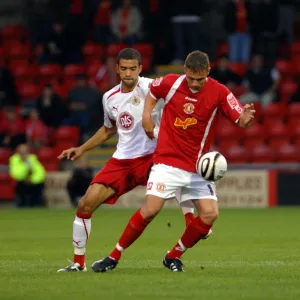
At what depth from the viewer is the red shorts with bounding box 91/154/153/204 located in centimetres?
1002

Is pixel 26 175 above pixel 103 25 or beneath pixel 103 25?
beneath

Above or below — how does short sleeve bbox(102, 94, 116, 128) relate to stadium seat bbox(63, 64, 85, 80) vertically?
above

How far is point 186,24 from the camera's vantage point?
76.7ft

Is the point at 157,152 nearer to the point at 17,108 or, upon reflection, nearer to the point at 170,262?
the point at 170,262

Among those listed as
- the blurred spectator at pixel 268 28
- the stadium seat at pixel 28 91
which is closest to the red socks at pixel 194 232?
the blurred spectator at pixel 268 28

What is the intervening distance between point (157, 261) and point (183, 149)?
1.94 meters

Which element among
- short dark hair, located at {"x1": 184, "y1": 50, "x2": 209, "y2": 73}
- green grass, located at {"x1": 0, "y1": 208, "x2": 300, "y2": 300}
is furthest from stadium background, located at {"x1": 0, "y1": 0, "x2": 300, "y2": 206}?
short dark hair, located at {"x1": 184, "y1": 50, "x2": 209, "y2": 73}

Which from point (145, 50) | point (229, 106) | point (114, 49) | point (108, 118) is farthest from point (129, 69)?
point (145, 50)

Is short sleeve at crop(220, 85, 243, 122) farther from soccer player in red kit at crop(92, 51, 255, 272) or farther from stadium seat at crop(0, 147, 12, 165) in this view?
stadium seat at crop(0, 147, 12, 165)

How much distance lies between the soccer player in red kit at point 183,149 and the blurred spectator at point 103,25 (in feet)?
52.2

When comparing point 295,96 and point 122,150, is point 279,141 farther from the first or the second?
point 122,150

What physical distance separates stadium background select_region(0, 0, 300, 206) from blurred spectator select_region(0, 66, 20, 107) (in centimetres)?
2

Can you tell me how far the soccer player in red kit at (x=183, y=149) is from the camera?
9.55 metres

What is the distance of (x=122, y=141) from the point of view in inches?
404
